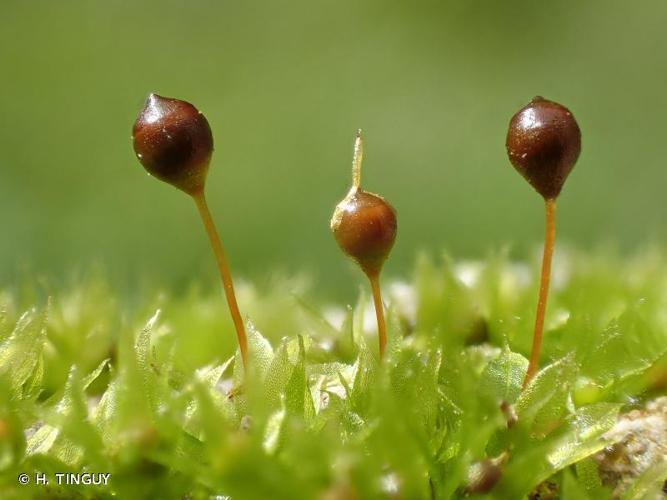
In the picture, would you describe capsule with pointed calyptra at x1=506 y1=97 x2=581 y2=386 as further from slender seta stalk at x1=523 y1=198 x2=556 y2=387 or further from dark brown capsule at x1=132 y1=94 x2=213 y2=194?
dark brown capsule at x1=132 y1=94 x2=213 y2=194

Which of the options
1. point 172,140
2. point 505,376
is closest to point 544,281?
point 505,376

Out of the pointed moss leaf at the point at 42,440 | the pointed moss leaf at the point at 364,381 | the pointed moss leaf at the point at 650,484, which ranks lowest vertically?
the pointed moss leaf at the point at 42,440

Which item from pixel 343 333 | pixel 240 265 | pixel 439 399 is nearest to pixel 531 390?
pixel 439 399

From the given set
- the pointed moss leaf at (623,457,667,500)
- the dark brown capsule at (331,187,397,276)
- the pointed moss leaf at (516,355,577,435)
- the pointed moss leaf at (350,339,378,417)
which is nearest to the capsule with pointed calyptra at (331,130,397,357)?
the dark brown capsule at (331,187,397,276)

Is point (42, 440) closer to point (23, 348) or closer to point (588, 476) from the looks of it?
point (23, 348)

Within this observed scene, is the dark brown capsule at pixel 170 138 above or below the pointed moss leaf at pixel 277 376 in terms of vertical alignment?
above

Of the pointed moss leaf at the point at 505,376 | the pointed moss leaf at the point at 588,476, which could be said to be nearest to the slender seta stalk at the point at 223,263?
the pointed moss leaf at the point at 505,376

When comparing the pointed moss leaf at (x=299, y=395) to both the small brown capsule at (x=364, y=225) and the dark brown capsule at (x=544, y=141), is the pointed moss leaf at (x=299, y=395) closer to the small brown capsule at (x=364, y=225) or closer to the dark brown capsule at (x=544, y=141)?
the small brown capsule at (x=364, y=225)
